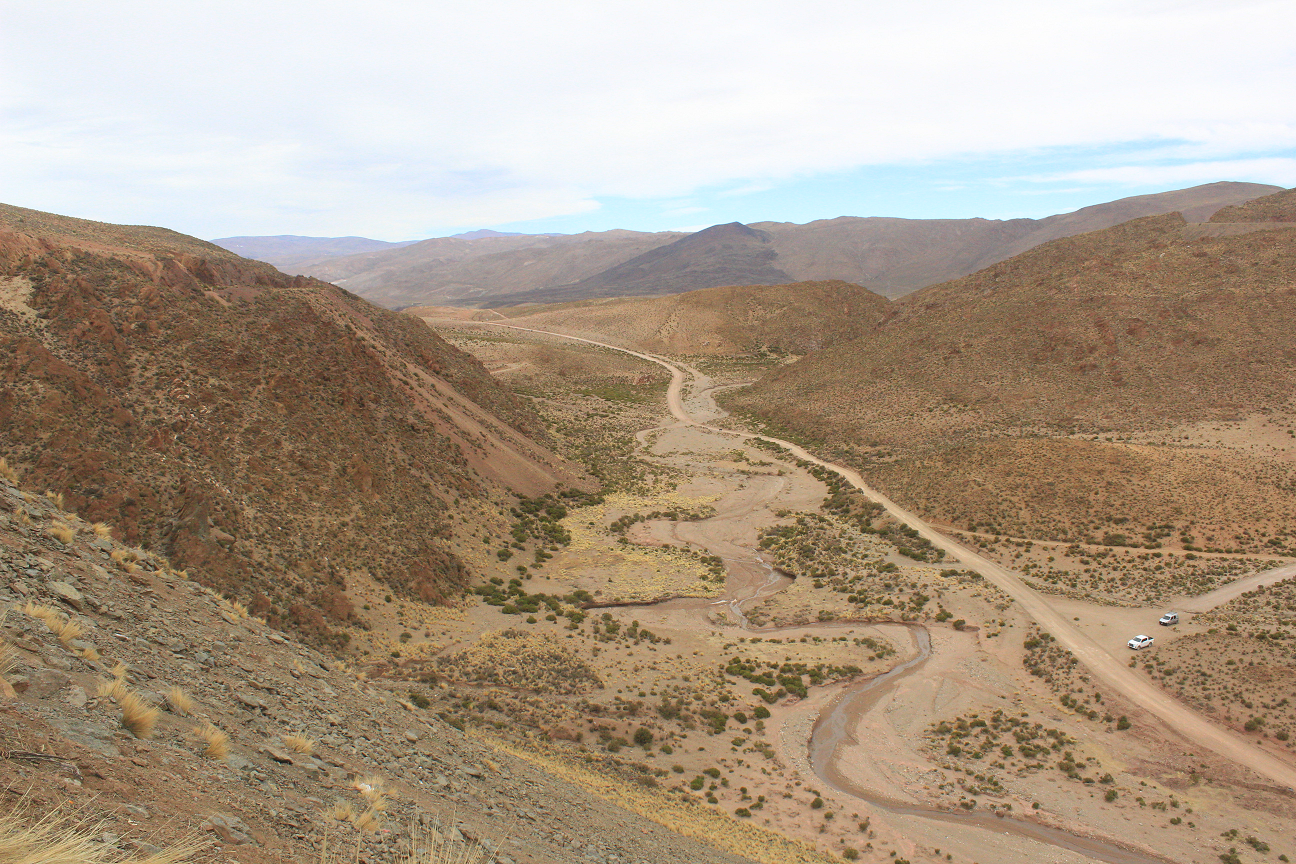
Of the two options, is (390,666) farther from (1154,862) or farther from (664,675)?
(1154,862)

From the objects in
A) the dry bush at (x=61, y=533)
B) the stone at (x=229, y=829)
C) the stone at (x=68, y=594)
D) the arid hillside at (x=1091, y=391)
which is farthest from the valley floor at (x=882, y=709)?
the stone at (x=229, y=829)

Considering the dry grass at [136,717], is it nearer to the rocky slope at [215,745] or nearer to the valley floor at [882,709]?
the rocky slope at [215,745]

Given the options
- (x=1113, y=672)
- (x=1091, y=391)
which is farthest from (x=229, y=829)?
(x=1091, y=391)

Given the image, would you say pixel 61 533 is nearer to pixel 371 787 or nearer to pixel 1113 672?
pixel 371 787

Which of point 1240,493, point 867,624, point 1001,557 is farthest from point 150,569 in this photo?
point 1240,493

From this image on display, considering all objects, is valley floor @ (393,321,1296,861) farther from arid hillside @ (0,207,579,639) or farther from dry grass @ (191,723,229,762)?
dry grass @ (191,723,229,762)
